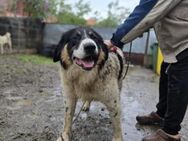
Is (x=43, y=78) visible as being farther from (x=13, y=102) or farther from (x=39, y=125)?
(x=39, y=125)

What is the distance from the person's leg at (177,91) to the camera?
352 cm

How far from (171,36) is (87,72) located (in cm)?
93

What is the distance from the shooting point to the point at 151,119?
4.92m

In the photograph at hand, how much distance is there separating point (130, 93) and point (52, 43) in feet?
30.8

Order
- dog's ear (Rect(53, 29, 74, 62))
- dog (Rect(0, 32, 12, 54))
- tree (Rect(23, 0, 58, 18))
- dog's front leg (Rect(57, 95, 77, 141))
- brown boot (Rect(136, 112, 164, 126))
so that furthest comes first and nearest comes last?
tree (Rect(23, 0, 58, 18))
dog (Rect(0, 32, 12, 54))
brown boot (Rect(136, 112, 164, 126))
dog's front leg (Rect(57, 95, 77, 141))
dog's ear (Rect(53, 29, 74, 62))

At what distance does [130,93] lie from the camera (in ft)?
24.6

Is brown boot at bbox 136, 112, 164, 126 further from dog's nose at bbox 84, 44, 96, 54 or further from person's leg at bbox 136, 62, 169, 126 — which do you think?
dog's nose at bbox 84, 44, 96, 54

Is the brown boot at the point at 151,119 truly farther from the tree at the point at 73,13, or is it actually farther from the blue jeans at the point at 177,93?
the tree at the point at 73,13

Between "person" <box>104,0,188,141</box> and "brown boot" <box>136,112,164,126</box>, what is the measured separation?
113cm

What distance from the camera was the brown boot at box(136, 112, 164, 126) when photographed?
16.1ft

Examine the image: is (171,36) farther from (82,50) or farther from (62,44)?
(62,44)

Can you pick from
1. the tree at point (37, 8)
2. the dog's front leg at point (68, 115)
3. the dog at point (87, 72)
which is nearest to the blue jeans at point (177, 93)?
the dog at point (87, 72)

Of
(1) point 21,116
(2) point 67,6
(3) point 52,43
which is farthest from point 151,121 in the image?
(2) point 67,6

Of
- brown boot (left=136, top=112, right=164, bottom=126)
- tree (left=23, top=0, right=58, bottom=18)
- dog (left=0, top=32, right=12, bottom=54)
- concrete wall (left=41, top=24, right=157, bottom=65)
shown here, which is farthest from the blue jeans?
tree (left=23, top=0, right=58, bottom=18)
